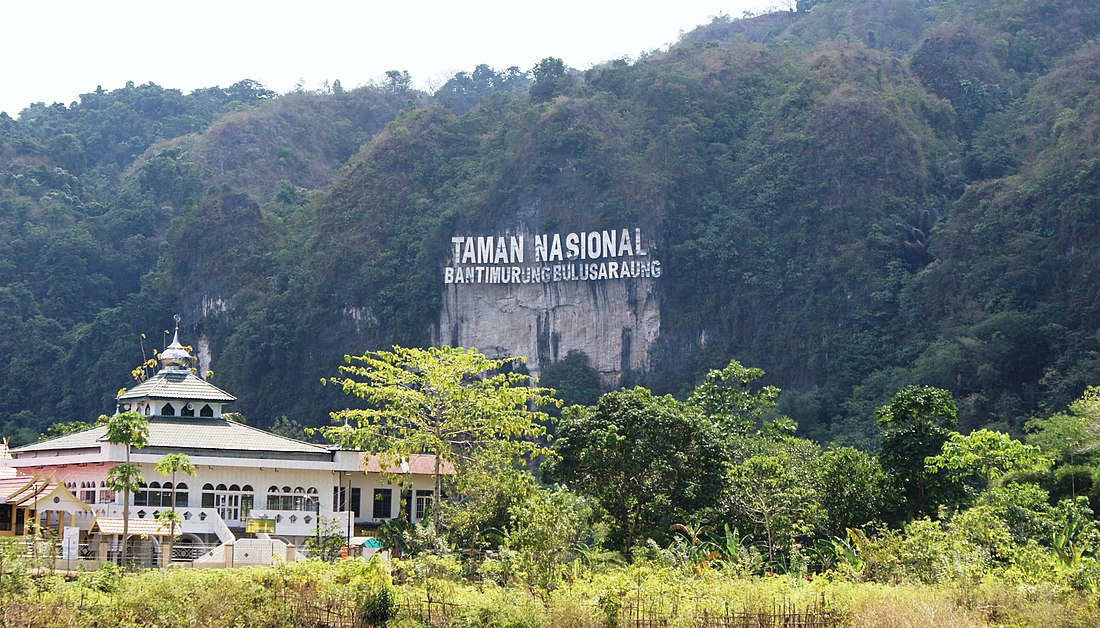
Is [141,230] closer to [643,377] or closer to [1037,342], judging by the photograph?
[643,377]

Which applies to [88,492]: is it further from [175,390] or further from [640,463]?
[640,463]

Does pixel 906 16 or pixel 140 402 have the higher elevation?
pixel 906 16

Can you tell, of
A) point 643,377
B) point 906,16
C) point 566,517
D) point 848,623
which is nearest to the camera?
point 848,623

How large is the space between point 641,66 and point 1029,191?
3057cm

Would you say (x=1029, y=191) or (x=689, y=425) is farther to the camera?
(x=1029, y=191)

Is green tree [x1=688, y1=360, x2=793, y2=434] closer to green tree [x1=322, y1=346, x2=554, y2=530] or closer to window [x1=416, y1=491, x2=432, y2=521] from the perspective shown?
window [x1=416, y1=491, x2=432, y2=521]

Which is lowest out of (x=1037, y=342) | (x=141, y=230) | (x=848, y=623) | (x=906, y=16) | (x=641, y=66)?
(x=848, y=623)

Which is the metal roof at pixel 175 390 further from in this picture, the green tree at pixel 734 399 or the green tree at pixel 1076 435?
the green tree at pixel 1076 435

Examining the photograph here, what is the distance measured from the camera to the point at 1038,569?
25156 mm

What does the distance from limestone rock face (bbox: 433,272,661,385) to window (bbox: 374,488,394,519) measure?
111 ft

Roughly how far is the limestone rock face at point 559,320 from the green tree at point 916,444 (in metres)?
41.1

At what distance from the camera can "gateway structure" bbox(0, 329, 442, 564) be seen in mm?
37719

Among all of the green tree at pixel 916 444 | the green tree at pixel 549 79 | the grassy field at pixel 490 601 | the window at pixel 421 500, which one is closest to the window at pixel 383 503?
the window at pixel 421 500

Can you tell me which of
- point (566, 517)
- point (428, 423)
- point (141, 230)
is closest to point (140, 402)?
point (428, 423)
